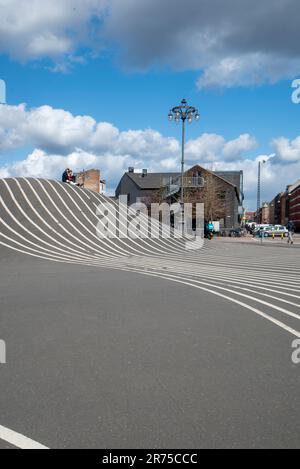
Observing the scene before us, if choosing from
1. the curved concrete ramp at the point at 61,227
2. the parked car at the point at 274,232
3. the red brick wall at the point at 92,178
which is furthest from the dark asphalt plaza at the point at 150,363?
the red brick wall at the point at 92,178

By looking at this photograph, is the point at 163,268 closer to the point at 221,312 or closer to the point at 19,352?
the point at 221,312

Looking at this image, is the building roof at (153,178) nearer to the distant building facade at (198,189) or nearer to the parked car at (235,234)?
the distant building facade at (198,189)

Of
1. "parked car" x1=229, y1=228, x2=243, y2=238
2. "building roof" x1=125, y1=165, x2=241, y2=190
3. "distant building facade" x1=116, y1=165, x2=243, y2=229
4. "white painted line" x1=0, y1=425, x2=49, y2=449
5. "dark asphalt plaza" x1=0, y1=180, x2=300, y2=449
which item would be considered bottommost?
"white painted line" x1=0, y1=425, x2=49, y2=449

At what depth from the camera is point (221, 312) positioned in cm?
729

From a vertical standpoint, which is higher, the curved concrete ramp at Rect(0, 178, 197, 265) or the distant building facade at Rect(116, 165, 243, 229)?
the distant building facade at Rect(116, 165, 243, 229)

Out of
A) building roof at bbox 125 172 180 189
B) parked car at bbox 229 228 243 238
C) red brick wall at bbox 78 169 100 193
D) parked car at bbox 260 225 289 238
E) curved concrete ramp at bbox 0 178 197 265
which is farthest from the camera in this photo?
red brick wall at bbox 78 169 100 193

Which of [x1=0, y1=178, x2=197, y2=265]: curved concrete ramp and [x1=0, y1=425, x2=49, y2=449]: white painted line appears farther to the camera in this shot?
[x1=0, y1=178, x2=197, y2=265]: curved concrete ramp

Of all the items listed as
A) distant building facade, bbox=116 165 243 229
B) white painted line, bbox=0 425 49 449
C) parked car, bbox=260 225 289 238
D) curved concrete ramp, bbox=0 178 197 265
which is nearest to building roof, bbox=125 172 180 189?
distant building facade, bbox=116 165 243 229

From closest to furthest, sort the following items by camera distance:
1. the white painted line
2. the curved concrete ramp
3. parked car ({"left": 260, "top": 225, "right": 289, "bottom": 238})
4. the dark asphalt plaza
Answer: the white painted line
the dark asphalt plaza
the curved concrete ramp
parked car ({"left": 260, "top": 225, "right": 289, "bottom": 238})

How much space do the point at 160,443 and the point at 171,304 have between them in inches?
199

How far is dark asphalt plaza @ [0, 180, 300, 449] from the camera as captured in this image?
318cm

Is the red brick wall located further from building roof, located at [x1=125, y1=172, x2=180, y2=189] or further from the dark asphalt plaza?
the dark asphalt plaza

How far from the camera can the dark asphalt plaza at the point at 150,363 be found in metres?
3.18

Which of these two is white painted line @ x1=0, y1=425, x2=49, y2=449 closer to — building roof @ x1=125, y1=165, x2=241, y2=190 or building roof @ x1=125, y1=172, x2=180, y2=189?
building roof @ x1=125, y1=165, x2=241, y2=190
